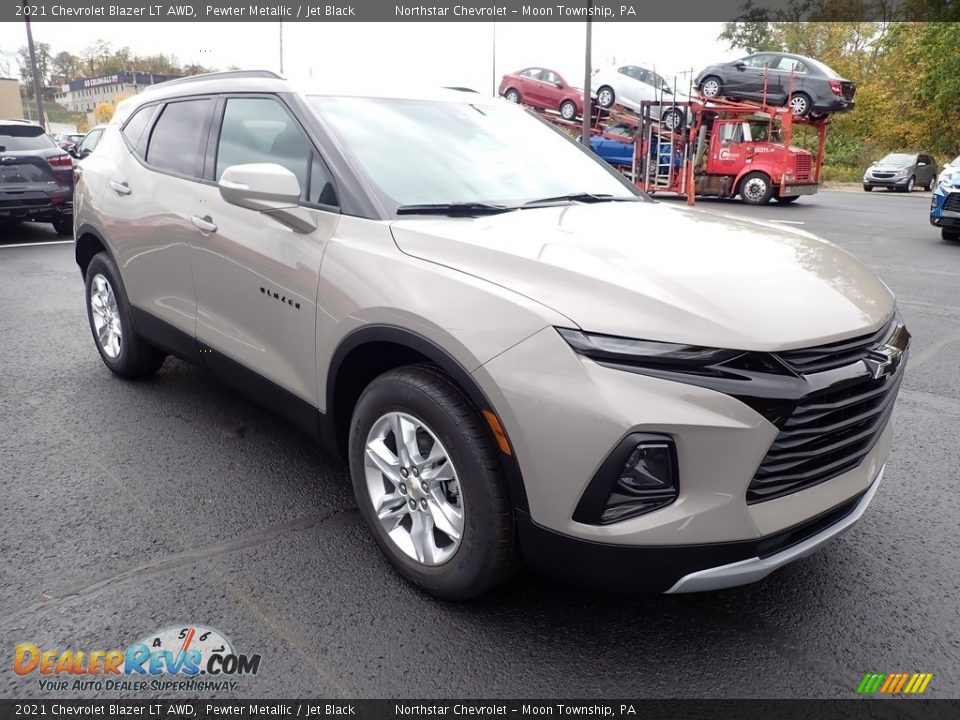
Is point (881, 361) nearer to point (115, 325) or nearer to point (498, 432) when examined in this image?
point (498, 432)

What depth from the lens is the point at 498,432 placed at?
2229 mm

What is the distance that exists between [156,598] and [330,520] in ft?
2.54

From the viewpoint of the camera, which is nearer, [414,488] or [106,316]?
[414,488]

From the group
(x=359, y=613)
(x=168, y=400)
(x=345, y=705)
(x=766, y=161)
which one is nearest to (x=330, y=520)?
(x=359, y=613)

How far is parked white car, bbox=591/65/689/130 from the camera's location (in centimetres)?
2028

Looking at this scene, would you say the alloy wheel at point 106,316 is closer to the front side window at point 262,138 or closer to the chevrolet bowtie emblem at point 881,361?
the front side window at point 262,138

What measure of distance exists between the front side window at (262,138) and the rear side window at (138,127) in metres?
0.97

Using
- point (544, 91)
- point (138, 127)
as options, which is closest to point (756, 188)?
point (544, 91)

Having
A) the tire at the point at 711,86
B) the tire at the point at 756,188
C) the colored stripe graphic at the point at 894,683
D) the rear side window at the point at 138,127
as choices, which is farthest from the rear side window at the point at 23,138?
the tire at the point at 756,188

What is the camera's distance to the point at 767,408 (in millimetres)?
2039

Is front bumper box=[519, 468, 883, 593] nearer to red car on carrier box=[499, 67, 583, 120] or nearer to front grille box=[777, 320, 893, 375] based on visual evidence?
front grille box=[777, 320, 893, 375]

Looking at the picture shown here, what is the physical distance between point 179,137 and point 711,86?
62.8 ft

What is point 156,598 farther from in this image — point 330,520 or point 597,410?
point 597,410

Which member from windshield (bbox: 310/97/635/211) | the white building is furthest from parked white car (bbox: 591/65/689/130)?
the white building
